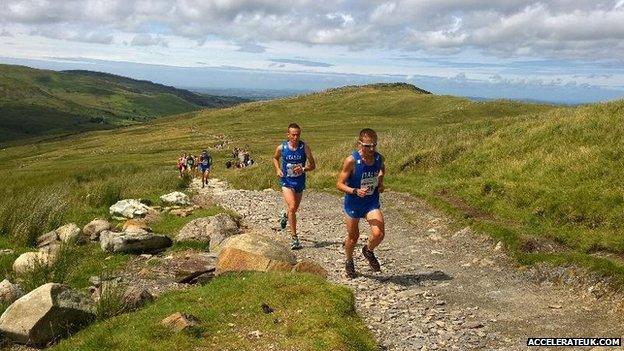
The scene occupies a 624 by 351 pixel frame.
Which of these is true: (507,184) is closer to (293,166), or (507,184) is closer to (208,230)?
(293,166)

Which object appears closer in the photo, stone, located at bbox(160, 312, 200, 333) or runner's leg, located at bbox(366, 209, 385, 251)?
stone, located at bbox(160, 312, 200, 333)

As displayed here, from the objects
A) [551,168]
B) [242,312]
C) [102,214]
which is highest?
[551,168]

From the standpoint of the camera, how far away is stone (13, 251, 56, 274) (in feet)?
36.0

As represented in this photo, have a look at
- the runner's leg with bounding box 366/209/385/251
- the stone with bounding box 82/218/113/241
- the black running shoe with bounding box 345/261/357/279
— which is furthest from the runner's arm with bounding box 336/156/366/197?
the stone with bounding box 82/218/113/241

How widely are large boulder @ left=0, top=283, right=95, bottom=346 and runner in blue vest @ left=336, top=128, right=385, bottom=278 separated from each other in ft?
17.4

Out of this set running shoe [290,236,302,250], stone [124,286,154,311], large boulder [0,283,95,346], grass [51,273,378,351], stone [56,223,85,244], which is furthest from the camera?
stone [56,223,85,244]

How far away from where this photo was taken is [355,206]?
11.1 metres

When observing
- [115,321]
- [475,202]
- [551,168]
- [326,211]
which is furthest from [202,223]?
[551,168]

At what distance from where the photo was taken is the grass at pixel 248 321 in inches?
302

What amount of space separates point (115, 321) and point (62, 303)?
92 cm

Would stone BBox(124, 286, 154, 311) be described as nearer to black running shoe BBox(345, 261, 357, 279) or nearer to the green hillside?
black running shoe BBox(345, 261, 357, 279)

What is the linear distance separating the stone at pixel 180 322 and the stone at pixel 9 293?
3.88 meters

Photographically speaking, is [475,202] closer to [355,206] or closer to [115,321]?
[355,206]

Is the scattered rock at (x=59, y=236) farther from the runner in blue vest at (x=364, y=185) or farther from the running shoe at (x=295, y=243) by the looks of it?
the runner in blue vest at (x=364, y=185)
